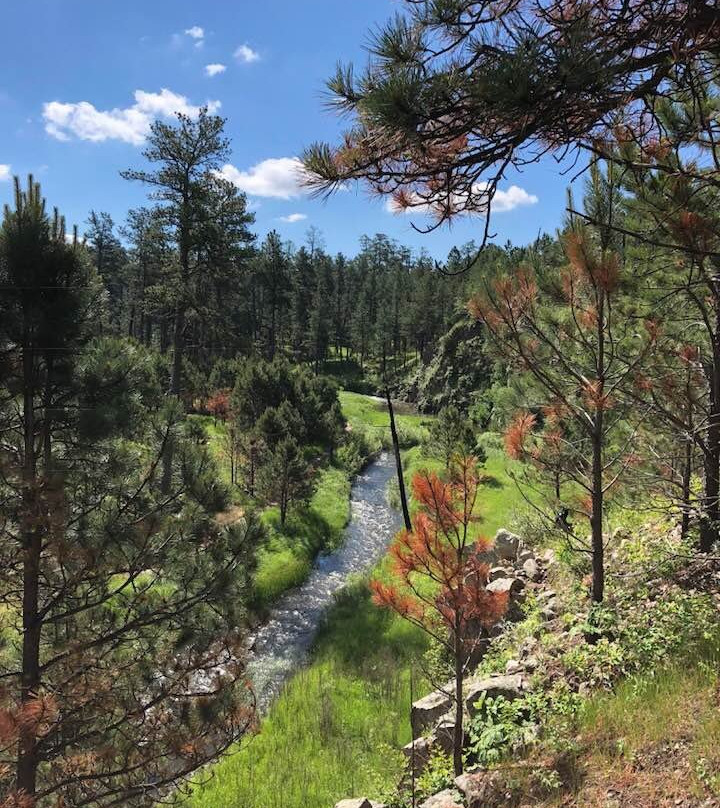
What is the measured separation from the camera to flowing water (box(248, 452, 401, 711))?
11445 mm

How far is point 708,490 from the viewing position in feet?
21.2

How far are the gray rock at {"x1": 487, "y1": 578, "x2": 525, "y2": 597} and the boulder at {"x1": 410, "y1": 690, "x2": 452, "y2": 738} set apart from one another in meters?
2.40

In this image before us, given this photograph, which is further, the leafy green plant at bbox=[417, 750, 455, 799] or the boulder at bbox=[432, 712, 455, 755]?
the boulder at bbox=[432, 712, 455, 755]

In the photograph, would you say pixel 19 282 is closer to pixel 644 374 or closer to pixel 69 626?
pixel 69 626

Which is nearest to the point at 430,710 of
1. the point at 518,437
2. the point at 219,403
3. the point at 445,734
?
the point at 445,734

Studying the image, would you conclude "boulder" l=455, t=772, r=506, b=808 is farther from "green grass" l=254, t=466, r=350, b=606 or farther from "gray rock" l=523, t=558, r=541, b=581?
"green grass" l=254, t=466, r=350, b=606

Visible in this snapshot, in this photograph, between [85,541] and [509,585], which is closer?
[85,541]

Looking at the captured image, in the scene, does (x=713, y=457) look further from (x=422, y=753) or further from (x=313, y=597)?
(x=313, y=597)

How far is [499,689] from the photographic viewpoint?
6176mm

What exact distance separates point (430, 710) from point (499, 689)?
1.86 metres

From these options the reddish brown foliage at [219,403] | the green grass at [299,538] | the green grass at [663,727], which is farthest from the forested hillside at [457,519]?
the reddish brown foliage at [219,403]

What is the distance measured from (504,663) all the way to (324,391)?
2789cm

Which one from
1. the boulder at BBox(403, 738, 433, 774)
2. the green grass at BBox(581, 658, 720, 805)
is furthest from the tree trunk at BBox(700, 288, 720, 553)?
the boulder at BBox(403, 738, 433, 774)

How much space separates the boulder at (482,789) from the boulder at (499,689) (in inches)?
45.8
